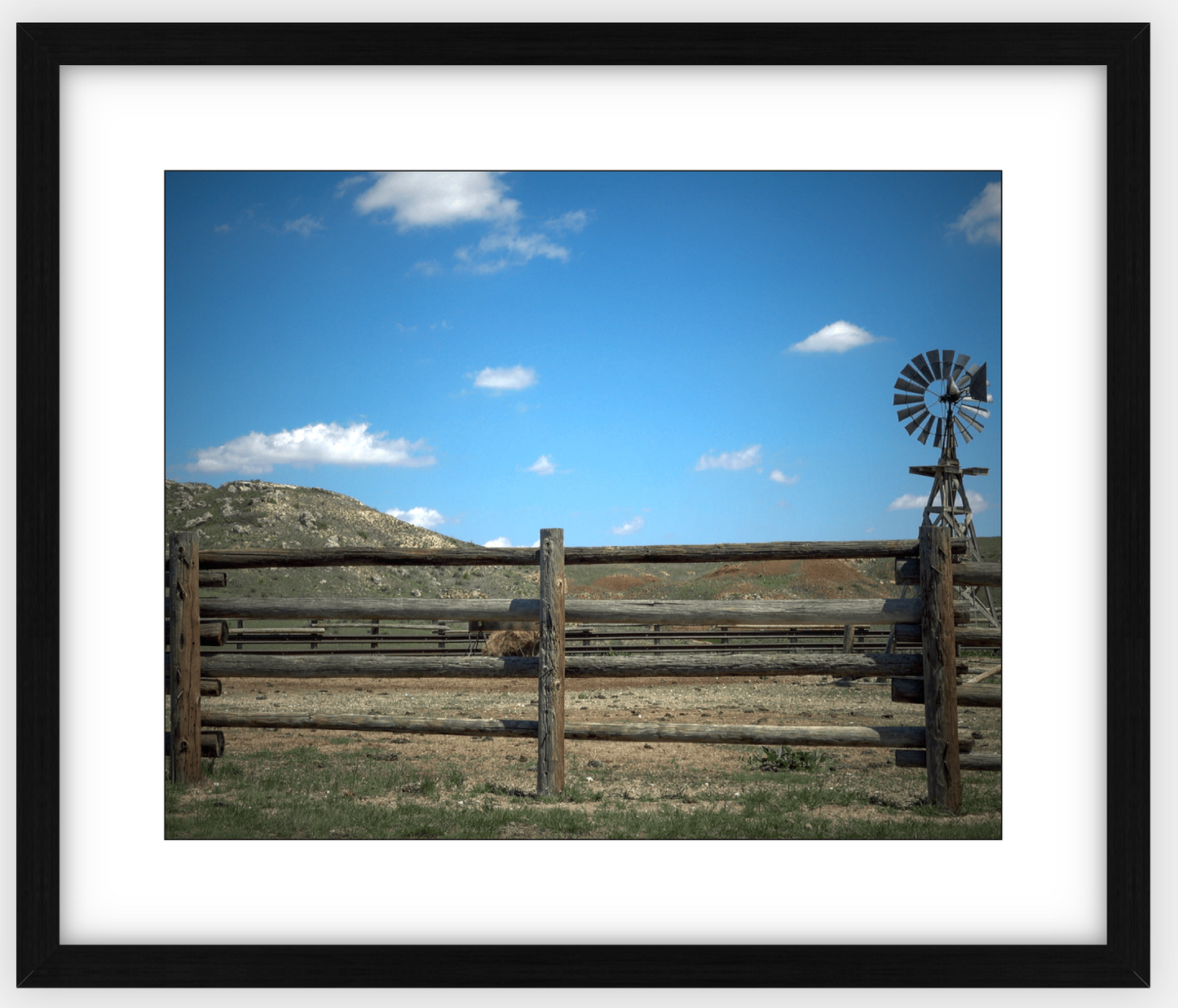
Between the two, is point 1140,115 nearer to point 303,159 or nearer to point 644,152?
point 644,152

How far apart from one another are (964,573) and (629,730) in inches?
94.8

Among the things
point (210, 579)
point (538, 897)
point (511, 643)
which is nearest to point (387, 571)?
point (511, 643)

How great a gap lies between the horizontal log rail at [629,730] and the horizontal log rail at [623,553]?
107cm

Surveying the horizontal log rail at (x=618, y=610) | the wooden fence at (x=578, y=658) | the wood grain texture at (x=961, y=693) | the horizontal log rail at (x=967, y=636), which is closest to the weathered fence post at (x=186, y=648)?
the wooden fence at (x=578, y=658)

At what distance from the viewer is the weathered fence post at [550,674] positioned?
4801 mm

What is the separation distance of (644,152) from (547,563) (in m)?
2.52

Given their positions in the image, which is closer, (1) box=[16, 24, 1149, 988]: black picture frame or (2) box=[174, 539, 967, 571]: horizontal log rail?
(1) box=[16, 24, 1149, 988]: black picture frame

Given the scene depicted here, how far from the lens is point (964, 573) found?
477 cm

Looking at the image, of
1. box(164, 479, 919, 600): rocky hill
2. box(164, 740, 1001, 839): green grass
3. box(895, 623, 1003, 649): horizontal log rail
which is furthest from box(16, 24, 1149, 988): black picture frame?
box(164, 479, 919, 600): rocky hill

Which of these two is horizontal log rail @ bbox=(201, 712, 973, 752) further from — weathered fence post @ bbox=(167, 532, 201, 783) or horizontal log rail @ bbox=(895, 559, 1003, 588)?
horizontal log rail @ bbox=(895, 559, 1003, 588)

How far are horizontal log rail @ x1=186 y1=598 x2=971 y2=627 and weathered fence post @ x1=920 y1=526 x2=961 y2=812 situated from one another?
0.13 metres

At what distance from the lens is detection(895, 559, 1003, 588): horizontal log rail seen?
4.73m

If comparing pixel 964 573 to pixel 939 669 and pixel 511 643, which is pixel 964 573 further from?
pixel 511 643

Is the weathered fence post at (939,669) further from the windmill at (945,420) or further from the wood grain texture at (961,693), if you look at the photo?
the windmill at (945,420)
